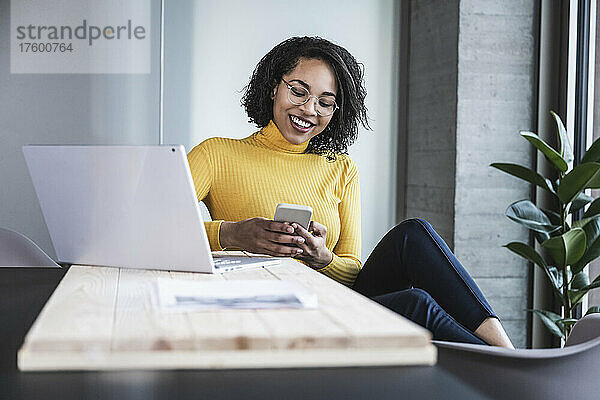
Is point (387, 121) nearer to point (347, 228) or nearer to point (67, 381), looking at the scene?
point (347, 228)

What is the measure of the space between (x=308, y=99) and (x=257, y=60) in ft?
4.98

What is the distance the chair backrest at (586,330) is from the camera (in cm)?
163

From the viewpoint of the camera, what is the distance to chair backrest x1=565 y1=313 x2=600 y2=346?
1628mm

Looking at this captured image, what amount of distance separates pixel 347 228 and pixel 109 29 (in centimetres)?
186

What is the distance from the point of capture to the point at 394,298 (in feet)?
6.11

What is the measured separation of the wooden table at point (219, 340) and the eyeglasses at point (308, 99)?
1496mm

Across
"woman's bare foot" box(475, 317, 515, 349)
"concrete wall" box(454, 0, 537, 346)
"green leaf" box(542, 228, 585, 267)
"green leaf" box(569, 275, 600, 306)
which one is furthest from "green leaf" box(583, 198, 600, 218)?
"woman's bare foot" box(475, 317, 515, 349)

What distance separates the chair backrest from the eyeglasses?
3.52 feet

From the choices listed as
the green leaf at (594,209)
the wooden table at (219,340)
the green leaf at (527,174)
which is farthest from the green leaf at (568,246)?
the wooden table at (219,340)

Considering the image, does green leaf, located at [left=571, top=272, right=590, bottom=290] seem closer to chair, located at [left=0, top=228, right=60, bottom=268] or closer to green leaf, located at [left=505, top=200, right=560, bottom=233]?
green leaf, located at [left=505, top=200, right=560, bottom=233]

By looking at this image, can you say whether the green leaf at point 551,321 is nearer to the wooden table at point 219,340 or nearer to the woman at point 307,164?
the woman at point 307,164

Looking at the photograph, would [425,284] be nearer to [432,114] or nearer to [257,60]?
[432,114]

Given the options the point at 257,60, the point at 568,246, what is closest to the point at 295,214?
the point at 568,246

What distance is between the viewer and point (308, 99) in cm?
244
